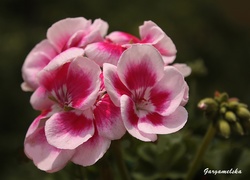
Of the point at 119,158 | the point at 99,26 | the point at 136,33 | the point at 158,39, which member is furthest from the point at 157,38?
the point at 136,33

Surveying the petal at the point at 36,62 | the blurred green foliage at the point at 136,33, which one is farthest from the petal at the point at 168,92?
the blurred green foliage at the point at 136,33

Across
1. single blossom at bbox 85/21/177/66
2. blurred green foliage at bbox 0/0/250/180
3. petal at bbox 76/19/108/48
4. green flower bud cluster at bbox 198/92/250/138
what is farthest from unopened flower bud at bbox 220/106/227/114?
blurred green foliage at bbox 0/0/250/180

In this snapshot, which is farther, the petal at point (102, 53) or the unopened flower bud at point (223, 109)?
the unopened flower bud at point (223, 109)

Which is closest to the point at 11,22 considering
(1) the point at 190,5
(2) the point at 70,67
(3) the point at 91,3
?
(3) the point at 91,3

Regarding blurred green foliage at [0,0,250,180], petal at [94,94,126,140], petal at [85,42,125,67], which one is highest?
petal at [85,42,125,67]

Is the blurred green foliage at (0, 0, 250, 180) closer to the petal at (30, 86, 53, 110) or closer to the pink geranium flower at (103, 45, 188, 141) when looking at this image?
the petal at (30, 86, 53, 110)

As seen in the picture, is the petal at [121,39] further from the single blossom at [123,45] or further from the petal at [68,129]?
the petal at [68,129]

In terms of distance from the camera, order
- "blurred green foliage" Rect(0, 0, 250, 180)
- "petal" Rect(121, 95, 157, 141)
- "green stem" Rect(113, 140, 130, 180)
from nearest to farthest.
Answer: "petal" Rect(121, 95, 157, 141)
"green stem" Rect(113, 140, 130, 180)
"blurred green foliage" Rect(0, 0, 250, 180)
